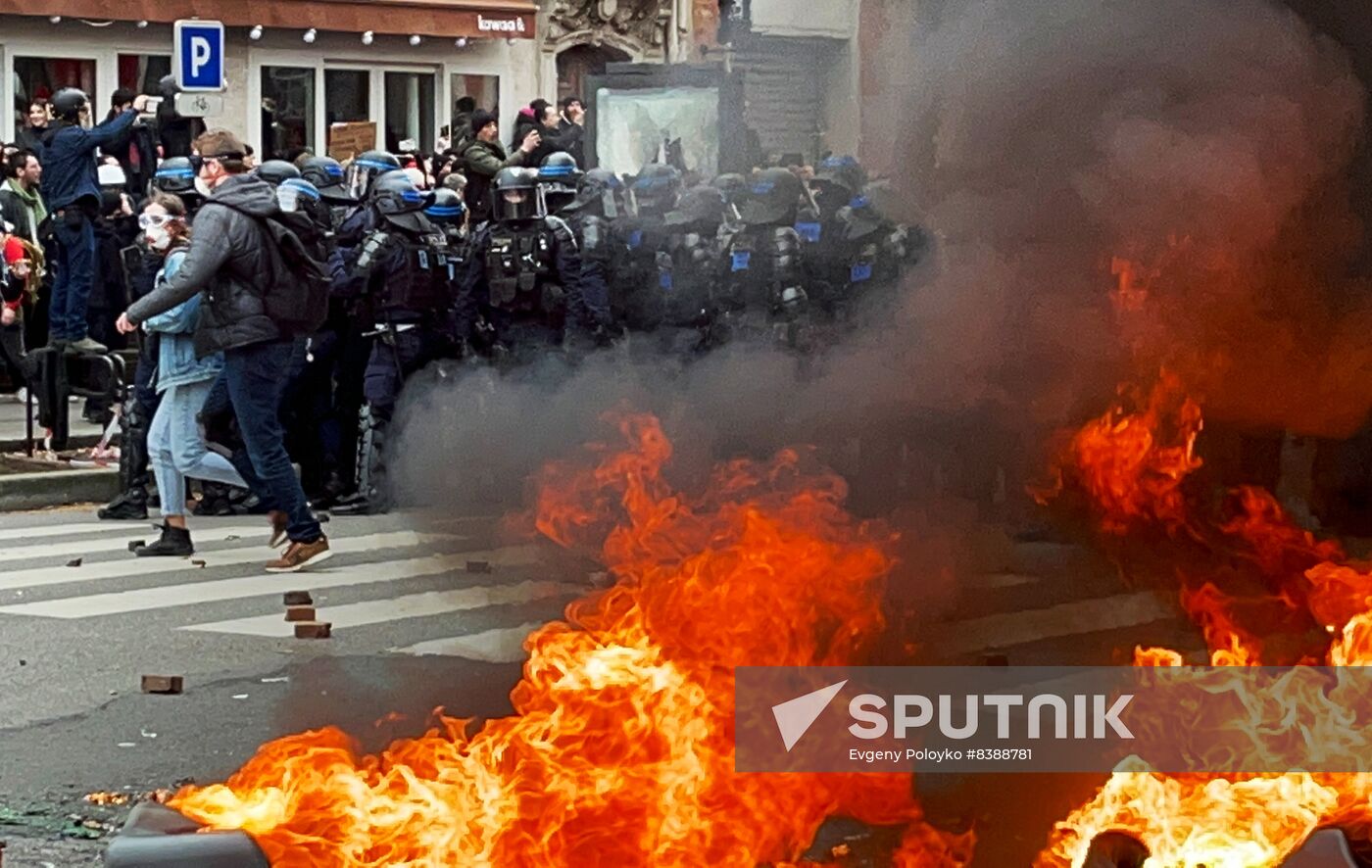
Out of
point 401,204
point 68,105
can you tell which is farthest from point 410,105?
point 401,204

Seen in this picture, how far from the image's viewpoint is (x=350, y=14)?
23484 mm

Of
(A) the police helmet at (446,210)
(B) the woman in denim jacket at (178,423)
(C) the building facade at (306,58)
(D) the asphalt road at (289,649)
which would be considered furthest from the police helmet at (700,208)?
(C) the building facade at (306,58)

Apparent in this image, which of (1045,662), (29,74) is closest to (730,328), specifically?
(1045,662)

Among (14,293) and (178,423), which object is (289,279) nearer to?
(178,423)

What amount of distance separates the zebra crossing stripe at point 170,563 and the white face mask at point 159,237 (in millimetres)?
1410

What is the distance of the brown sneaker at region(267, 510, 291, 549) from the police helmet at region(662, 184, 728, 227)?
2.55 meters

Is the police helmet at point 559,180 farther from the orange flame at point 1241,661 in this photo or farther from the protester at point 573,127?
the orange flame at point 1241,661

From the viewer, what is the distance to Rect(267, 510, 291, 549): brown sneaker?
974 centimetres

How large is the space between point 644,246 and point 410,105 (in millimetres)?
13839

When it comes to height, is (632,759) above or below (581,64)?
below

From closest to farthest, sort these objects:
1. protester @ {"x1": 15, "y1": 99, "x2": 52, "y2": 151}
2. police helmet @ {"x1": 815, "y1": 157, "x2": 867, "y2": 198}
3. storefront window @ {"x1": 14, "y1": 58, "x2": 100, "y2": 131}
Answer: police helmet @ {"x1": 815, "y1": 157, "x2": 867, "y2": 198} → protester @ {"x1": 15, "y1": 99, "x2": 52, "y2": 151} → storefront window @ {"x1": 14, "y1": 58, "x2": 100, "y2": 131}

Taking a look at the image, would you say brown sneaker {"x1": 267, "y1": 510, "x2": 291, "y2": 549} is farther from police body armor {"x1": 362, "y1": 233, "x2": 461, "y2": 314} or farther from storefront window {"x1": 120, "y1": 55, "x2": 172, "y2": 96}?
storefront window {"x1": 120, "y1": 55, "x2": 172, "y2": 96}

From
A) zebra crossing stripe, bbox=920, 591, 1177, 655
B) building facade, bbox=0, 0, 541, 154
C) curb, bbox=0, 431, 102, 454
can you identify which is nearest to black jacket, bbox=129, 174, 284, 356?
zebra crossing stripe, bbox=920, 591, 1177, 655

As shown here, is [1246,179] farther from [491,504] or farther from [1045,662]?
[491,504]
